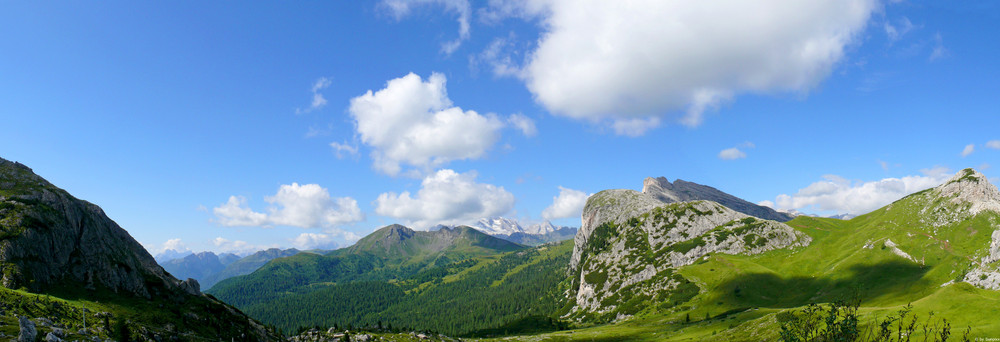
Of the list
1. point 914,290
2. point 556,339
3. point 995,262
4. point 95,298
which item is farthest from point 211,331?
point 995,262

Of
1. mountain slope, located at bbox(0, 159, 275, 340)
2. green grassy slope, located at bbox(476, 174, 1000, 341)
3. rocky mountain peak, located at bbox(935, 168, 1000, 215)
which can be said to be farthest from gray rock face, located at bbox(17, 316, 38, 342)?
rocky mountain peak, located at bbox(935, 168, 1000, 215)

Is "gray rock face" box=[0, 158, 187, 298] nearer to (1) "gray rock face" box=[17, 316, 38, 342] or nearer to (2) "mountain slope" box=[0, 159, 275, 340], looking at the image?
(2) "mountain slope" box=[0, 159, 275, 340]

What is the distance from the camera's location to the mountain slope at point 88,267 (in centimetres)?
7712

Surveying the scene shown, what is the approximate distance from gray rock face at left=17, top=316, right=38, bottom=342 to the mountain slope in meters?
20.7

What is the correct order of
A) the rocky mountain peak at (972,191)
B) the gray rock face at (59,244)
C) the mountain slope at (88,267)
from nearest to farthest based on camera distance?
the mountain slope at (88,267), the gray rock face at (59,244), the rocky mountain peak at (972,191)

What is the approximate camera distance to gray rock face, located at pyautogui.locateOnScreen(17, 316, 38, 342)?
144 ft

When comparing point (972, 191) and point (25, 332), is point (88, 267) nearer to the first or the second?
point (25, 332)

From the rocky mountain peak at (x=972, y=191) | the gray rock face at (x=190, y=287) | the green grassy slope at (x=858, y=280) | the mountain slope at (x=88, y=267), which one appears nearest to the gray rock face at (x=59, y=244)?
the mountain slope at (x=88, y=267)

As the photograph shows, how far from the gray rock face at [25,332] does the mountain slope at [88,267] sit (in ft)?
68.0

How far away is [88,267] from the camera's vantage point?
90.9 metres

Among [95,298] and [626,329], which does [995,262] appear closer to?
[626,329]

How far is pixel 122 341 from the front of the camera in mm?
60094

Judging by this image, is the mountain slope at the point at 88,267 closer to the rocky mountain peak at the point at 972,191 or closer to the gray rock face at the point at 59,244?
the gray rock face at the point at 59,244

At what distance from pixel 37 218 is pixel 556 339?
16163 centimetres
